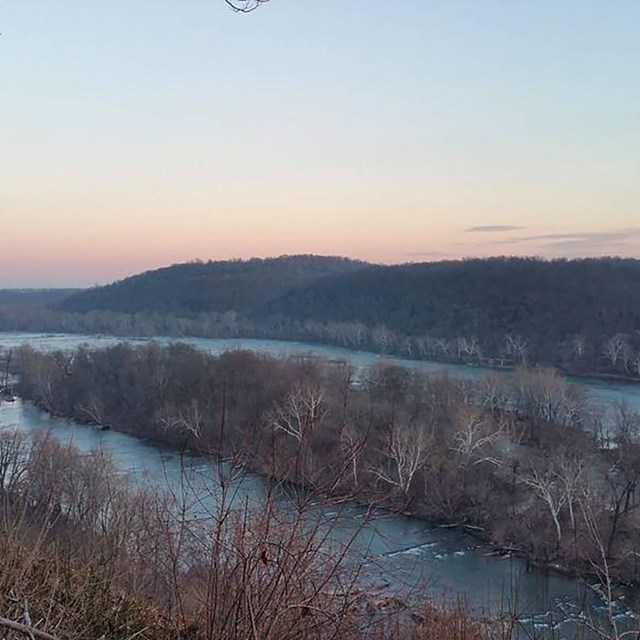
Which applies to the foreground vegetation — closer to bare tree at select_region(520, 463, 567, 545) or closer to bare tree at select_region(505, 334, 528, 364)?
bare tree at select_region(520, 463, 567, 545)

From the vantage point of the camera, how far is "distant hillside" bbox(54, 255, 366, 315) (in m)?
45.5

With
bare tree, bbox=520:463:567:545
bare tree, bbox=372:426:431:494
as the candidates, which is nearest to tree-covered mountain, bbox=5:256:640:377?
bare tree, bbox=372:426:431:494

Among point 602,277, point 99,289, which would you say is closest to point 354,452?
point 602,277

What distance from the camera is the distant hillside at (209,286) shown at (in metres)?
45.5

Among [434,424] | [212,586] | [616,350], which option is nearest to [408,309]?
[616,350]

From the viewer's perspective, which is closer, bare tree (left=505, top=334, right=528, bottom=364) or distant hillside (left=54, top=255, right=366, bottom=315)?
bare tree (left=505, top=334, right=528, bottom=364)

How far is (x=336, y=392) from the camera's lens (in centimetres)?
1553

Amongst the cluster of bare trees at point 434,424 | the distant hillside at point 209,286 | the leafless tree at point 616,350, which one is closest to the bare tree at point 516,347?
the leafless tree at point 616,350

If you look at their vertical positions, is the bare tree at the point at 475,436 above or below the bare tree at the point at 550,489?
above

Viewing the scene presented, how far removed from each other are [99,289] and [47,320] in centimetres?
839

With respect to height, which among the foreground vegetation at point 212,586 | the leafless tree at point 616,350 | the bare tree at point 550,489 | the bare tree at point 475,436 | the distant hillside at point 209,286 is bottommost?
the bare tree at point 550,489

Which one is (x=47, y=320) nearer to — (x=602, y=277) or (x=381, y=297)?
(x=381, y=297)

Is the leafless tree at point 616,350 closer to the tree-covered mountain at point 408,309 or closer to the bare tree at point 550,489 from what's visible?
the tree-covered mountain at point 408,309

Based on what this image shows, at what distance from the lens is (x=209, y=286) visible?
48.6 meters
